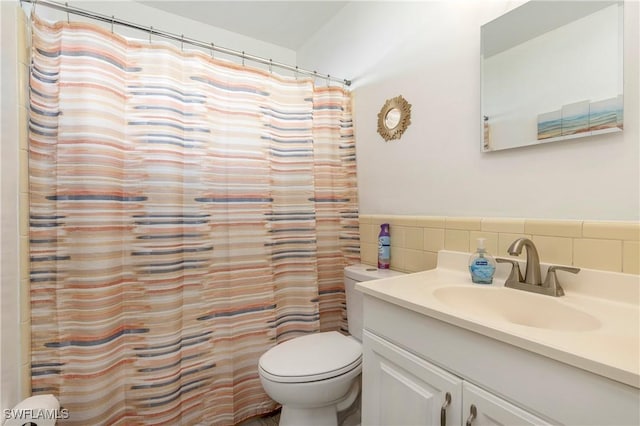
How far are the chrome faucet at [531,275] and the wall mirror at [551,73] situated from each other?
15.2 inches

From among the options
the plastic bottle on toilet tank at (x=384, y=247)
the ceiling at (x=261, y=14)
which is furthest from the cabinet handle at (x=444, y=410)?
the ceiling at (x=261, y=14)

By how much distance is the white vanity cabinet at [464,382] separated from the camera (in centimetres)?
54

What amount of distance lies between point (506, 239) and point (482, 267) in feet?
0.51

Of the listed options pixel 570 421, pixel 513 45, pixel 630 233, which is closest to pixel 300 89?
pixel 513 45

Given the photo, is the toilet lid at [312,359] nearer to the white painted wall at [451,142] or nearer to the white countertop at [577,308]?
the white countertop at [577,308]

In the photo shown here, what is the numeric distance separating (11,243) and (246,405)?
4.07ft

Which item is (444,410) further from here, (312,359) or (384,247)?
(384,247)

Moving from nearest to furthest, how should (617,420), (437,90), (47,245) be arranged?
(617,420), (47,245), (437,90)

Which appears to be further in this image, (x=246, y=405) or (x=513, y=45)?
(x=246, y=405)

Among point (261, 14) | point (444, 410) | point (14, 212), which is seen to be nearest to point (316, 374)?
point (444, 410)

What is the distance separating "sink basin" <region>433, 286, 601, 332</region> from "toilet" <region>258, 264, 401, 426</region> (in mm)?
480

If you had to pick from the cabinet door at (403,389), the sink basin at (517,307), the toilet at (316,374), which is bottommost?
the toilet at (316,374)

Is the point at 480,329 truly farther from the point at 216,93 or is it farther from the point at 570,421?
the point at 216,93

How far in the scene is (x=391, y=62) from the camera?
1564 millimetres
